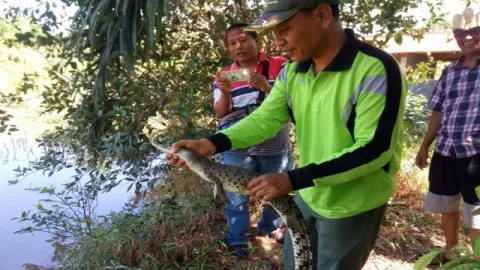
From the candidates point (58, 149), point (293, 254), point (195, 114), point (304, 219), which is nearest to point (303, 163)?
point (304, 219)

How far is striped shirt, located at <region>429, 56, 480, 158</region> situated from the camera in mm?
2936

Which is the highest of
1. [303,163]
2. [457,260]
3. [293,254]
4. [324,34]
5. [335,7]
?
[335,7]

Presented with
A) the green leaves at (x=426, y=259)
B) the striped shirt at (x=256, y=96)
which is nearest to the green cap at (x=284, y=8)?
the green leaves at (x=426, y=259)

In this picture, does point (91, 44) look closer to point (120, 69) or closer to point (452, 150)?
point (120, 69)

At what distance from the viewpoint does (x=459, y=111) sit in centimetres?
302

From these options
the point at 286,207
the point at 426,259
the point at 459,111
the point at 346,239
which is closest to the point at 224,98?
the point at 286,207

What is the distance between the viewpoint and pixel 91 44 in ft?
9.24

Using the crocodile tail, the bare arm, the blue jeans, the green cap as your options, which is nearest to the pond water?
the blue jeans

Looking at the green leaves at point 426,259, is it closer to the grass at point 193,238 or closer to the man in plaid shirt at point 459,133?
the man in plaid shirt at point 459,133

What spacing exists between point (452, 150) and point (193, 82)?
7.50 ft

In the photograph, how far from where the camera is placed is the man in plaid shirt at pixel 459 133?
2951 mm

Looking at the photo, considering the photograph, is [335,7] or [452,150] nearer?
[335,7]

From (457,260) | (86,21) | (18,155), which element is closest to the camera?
(457,260)

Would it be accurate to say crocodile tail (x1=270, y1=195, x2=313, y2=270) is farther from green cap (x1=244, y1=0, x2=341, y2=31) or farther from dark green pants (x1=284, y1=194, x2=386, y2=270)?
green cap (x1=244, y1=0, x2=341, y2=31)
